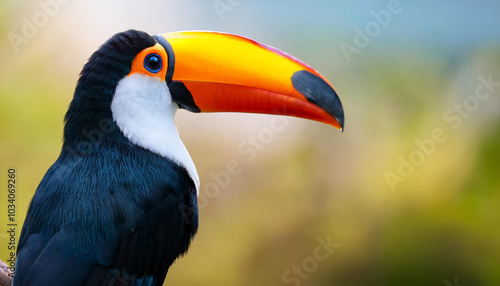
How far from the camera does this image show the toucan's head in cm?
207

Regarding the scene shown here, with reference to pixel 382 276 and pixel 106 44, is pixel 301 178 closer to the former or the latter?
pixel 382 276

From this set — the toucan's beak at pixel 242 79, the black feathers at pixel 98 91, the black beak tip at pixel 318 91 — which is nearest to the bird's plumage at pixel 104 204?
Result: the black feathers at pixel 98 91

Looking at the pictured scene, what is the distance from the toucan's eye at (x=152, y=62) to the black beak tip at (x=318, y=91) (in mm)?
550

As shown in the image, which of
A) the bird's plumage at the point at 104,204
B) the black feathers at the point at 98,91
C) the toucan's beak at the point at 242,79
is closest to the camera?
the bird's plumage at the point at 104,204

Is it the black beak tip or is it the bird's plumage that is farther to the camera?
the black beak tip

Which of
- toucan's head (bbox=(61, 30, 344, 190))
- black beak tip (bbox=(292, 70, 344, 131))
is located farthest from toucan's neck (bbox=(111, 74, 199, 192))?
black beak tip (bbox=(292, 70, 344, 131))

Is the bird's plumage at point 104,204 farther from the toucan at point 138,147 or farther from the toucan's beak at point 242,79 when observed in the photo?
the toucan's beak at point 242,79

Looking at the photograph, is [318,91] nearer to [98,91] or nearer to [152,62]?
[152,62]

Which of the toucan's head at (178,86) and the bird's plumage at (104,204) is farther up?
the toucan's head at (178,86)

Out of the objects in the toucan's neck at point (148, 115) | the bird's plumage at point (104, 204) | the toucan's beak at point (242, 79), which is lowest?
the bird's plumage at point (104, 204)

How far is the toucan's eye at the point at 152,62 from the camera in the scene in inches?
84.0

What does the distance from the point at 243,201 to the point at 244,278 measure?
710 mm

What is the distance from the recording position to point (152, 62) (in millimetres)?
2137

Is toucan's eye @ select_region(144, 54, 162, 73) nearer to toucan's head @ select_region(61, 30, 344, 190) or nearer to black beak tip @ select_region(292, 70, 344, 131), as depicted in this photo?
toucan's head @ select_region(61, 30, 344, 190)
